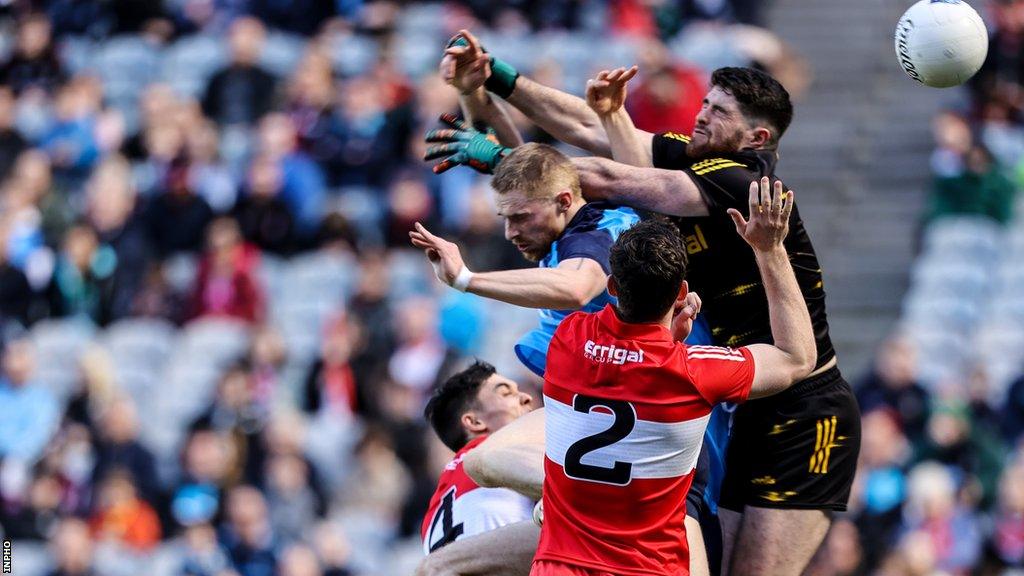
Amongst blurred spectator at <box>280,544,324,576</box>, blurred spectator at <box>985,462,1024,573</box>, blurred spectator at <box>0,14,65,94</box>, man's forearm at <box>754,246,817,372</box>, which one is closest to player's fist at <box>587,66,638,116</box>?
man's forearm at <box>754,246,817,372</box>

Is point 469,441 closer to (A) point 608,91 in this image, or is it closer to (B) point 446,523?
(B) point 446,523

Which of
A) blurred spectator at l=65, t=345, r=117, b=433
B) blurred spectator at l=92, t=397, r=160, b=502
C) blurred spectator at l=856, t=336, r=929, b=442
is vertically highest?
blurred spectator at l=856, t=336, r=929, b=442

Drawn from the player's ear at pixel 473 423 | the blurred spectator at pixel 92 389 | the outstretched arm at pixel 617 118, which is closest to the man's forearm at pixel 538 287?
the outstretched arm at pixel 617 118

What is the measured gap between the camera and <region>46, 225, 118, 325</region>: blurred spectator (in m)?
15.8

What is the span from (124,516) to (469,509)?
22.7 feet

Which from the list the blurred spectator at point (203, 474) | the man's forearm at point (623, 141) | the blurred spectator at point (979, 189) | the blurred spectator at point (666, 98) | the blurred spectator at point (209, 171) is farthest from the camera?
the blurred spectator at point (209, 171)

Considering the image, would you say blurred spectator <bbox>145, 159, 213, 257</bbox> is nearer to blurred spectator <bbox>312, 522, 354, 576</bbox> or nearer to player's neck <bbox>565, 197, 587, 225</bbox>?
blurred spectator <bbox>312, 522, 354, 576</bbox>

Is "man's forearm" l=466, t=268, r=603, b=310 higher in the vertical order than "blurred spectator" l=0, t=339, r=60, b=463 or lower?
higher

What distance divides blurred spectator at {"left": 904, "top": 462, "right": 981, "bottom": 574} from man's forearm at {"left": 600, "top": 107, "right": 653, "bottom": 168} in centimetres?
561

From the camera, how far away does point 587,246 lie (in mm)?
6840

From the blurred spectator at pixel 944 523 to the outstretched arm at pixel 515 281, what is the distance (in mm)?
6094

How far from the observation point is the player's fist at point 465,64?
757cm

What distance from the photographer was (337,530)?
43.6 feet

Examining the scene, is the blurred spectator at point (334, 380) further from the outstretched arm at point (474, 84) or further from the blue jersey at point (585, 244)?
the blue jersey at point (585, 244)
